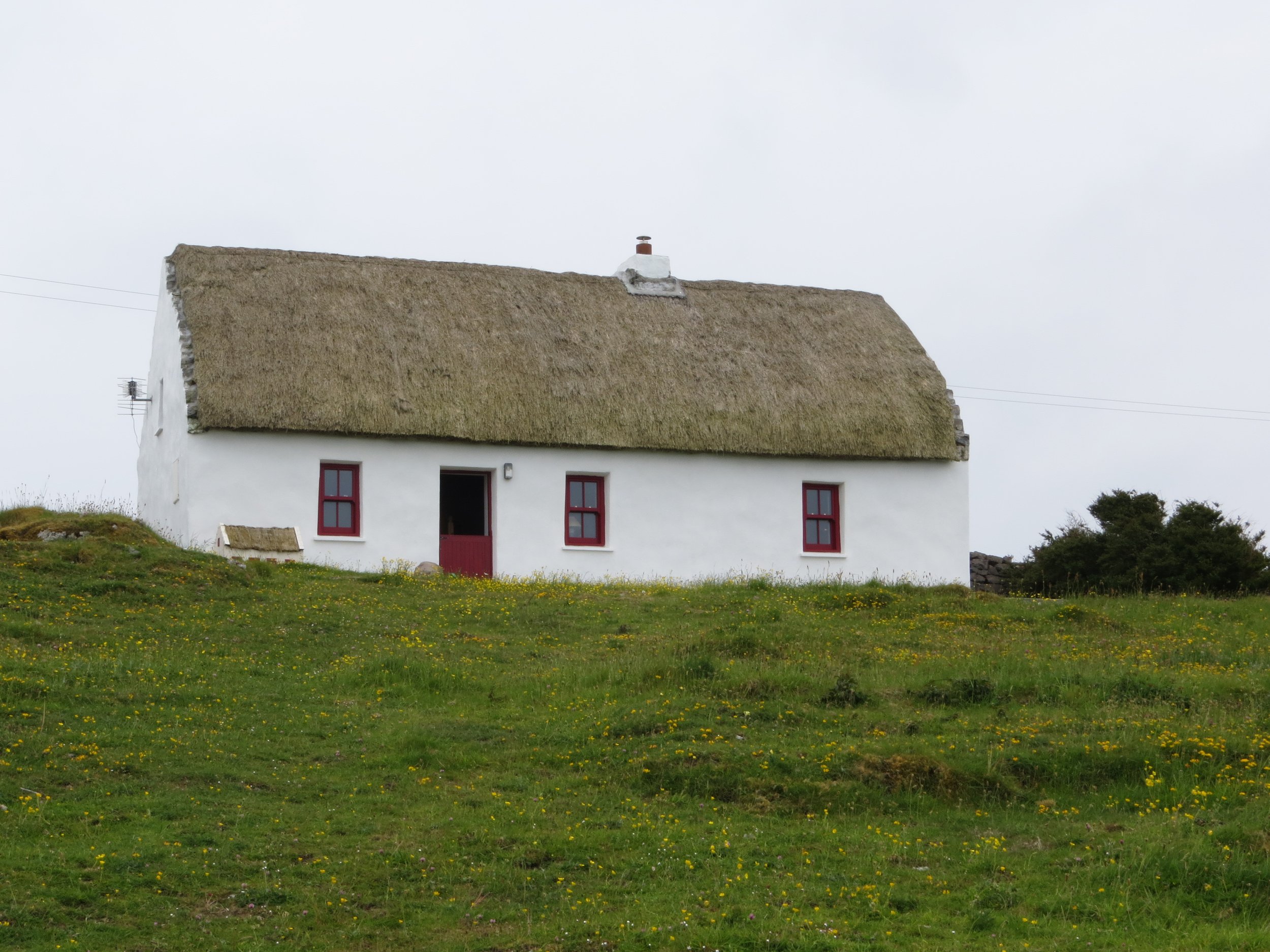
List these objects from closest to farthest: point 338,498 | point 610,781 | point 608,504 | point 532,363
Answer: point 610,781, point 338,498, point 608,504, point 532,363

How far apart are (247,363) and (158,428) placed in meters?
3.89

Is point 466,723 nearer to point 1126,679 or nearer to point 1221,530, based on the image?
point 1126,679

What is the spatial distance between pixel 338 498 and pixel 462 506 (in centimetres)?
497

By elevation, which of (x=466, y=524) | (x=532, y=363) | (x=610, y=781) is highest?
(x=532, y=363)

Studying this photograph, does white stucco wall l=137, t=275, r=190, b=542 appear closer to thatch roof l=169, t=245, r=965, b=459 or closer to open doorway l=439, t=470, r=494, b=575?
thatch roof l=169, t=245, r=965, b=459

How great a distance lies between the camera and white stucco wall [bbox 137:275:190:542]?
24.5 m

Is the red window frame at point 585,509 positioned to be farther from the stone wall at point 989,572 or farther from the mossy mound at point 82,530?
the stone wall at point 989,572

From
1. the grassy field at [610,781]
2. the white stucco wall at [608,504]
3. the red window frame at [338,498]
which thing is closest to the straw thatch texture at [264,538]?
the white stucco wall at [608,504]

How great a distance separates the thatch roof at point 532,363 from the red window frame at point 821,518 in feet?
3.13

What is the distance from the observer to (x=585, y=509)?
1016 inches

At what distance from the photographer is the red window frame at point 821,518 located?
2691cm

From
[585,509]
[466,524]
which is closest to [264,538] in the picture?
[585,509]

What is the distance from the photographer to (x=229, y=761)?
1216 centimetres

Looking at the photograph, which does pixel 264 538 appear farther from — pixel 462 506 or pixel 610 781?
pixel 610 781
